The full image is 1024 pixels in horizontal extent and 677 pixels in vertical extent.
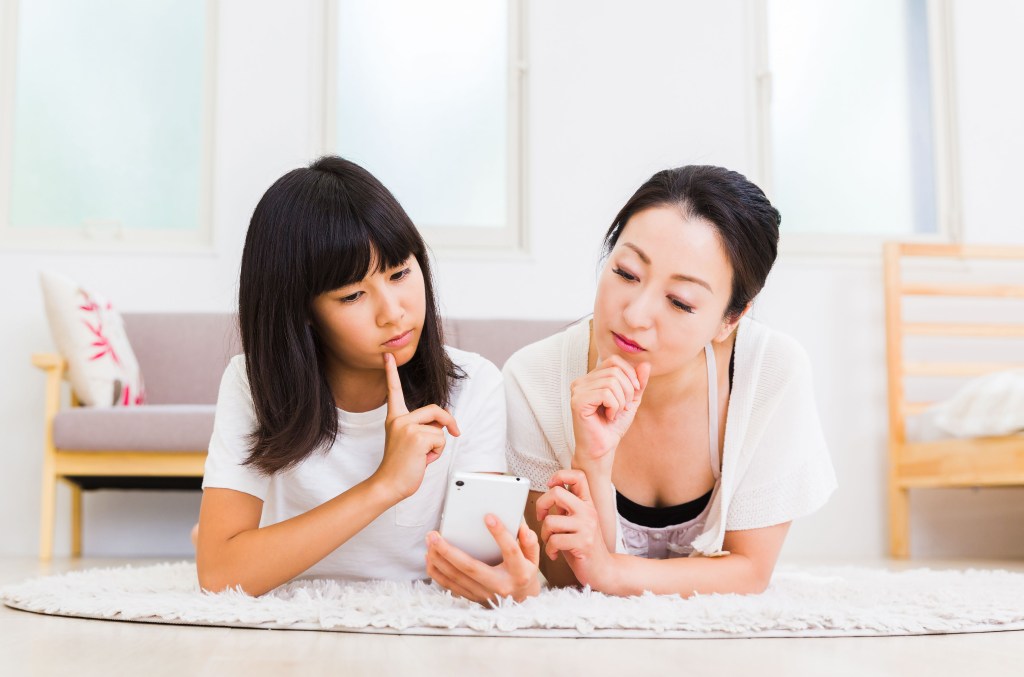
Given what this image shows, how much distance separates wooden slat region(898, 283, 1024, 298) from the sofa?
128 centimetres

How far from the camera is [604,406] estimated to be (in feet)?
4.09

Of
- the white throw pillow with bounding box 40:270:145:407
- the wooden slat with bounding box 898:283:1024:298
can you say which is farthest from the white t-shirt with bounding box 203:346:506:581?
the wooden slat with bounding box 898:283:1024:298

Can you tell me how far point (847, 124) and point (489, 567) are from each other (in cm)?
308

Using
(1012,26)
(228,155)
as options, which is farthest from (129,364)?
(1012,26)

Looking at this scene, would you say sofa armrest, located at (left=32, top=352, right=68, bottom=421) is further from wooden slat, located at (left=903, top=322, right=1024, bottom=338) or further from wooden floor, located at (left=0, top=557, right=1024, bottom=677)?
wooden slat, located at (left=903, top=322, right=1024, bottom=338)

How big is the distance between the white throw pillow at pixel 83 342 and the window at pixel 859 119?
95.2 inches


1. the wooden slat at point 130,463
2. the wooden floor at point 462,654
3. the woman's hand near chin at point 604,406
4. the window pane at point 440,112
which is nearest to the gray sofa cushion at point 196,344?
the wooden slat at point 130,463

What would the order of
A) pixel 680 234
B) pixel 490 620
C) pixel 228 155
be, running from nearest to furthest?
pixel 490 620 → pixel 680 234 → pixel 228 155

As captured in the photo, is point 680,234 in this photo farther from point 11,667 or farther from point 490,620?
point 11,667

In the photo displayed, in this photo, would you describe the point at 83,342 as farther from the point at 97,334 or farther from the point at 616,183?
the point at 616,183

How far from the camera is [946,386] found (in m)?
3.48

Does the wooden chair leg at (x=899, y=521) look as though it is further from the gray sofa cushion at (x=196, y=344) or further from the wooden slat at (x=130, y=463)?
the wooden slat at (x=130, y=463)

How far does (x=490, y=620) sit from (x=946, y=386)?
2917mm

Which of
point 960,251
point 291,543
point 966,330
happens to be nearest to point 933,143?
point 960,251
